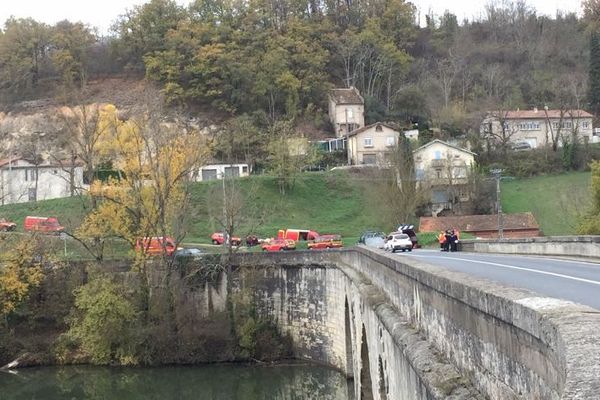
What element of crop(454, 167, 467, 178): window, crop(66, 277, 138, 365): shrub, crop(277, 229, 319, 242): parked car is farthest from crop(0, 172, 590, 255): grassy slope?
crop(66, 277, 138, 365): shrub

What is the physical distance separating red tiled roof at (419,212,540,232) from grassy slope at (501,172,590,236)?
188cm

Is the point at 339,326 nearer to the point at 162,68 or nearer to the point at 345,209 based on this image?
the point at 345,209

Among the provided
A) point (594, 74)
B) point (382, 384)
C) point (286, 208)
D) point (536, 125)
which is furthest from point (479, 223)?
point (382, 384)

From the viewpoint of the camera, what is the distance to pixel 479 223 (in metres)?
56.8

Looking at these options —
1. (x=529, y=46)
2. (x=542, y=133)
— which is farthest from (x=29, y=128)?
(x=529, y=46)

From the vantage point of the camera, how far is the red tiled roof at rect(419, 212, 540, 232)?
183 ft

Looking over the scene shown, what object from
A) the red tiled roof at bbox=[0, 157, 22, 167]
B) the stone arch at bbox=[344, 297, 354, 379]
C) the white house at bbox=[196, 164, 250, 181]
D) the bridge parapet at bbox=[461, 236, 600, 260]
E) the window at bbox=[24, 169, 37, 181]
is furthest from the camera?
the white house at bbox=[196, 164, 250, 181]

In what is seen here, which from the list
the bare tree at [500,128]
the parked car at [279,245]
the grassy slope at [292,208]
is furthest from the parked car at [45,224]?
the bare tree at [500,128]

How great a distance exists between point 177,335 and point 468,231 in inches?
1092

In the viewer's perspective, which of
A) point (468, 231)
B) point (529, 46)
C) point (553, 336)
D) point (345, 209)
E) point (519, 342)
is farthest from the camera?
point (529, 46)

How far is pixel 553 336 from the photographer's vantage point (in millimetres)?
3977

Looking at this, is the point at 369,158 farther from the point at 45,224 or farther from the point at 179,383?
the point at 179,383

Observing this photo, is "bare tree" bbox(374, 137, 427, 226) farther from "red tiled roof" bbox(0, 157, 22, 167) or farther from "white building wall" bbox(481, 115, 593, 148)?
"red tiled roof" bbox(0, 157, 22, 167)

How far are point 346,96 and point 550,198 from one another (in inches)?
1307
